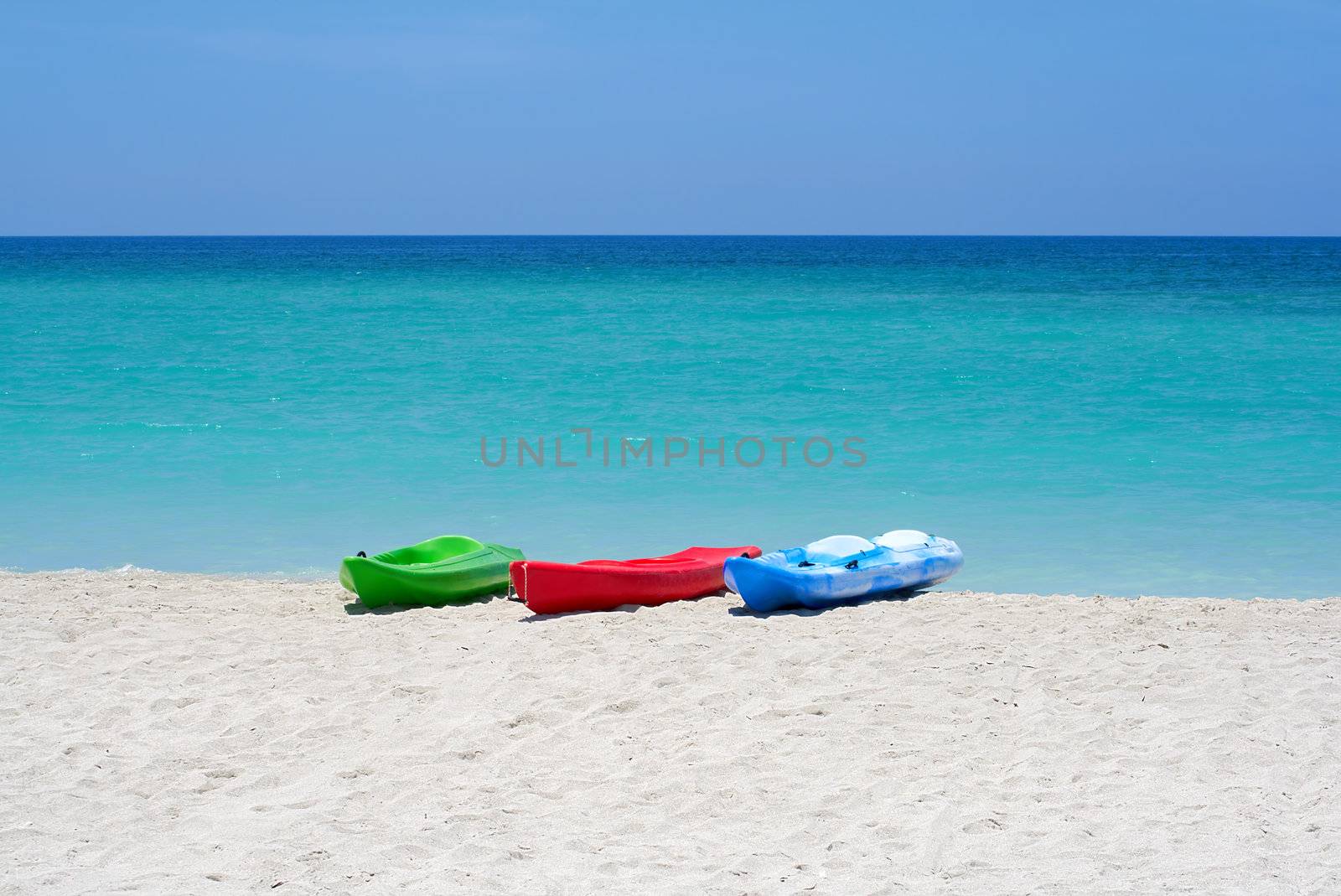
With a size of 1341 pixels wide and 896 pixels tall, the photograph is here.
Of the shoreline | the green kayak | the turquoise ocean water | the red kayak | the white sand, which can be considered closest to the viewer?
the white sand

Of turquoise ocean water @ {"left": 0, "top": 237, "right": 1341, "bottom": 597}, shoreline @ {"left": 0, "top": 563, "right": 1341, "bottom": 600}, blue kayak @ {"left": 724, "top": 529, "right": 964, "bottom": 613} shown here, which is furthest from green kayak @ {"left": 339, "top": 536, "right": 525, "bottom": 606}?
blue kayak @ {"left": 724, "top": 529, "right": 964, "bottom": 613}

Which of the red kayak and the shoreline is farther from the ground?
the red kayak

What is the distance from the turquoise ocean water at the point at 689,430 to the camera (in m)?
9.28

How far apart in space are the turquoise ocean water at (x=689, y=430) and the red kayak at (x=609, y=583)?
185 centimetres

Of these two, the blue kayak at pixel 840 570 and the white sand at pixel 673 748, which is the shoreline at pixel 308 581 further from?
the white sand at pixel 673 748

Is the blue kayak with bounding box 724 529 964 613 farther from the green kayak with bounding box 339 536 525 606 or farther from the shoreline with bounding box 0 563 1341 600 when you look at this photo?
the green kayak with bounding box 339 536 525 606

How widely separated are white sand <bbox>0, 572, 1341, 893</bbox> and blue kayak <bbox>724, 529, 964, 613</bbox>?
0.55 ft

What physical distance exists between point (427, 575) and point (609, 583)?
3.91 feet

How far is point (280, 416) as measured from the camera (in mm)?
14969

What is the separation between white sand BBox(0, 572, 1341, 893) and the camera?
147 inches

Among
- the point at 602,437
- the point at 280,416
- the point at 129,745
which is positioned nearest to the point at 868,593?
the point at 129,745

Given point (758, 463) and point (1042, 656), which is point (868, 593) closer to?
point (1042, 656)

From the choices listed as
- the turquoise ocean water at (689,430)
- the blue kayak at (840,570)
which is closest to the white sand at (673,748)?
the blue kayak at (840,570)

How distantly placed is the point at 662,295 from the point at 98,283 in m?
21.7
